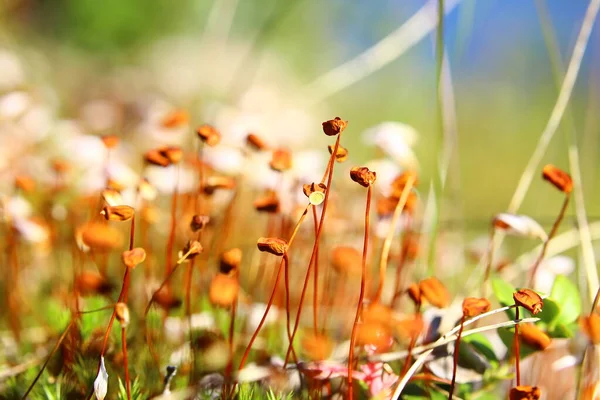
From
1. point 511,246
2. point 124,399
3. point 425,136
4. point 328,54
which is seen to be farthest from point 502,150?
point 124,399

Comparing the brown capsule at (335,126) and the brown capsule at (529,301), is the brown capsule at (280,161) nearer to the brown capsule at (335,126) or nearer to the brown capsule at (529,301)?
the brown capsule at (335,126)

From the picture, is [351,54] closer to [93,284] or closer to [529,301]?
[93,284]

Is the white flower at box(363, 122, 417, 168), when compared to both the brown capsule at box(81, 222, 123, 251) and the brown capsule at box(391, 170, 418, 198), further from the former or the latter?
the brown capsule at box(81, 222, 123, 251)

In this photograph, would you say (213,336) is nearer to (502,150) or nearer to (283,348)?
(283,348)

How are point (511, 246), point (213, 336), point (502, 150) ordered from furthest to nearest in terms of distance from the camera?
point (502, 150) < point (511, 246) < point (213, 336)

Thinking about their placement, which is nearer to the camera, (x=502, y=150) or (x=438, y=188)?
(x=438, y=188)

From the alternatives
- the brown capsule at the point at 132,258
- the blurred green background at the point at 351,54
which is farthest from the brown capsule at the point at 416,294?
the blurred green background at the point at 351,54

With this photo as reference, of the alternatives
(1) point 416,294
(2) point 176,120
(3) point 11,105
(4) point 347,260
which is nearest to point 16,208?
(3) point 11,105

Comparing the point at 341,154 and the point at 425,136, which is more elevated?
the point at 341,154
